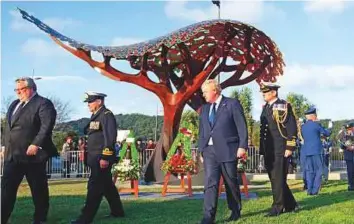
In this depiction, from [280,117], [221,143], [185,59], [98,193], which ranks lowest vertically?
[98,193]

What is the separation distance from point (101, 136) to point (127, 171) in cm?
398

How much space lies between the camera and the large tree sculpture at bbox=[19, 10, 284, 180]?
55.5ft

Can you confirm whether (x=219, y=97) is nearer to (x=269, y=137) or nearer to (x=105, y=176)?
(x=269, y=137)

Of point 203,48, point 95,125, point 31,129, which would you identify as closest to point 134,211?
point 95,125

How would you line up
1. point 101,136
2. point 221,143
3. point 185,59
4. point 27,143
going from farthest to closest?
point 185,59, point 101,136, point 221,143, point 27,143

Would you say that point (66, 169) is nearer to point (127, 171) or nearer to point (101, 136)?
point (127, 171)

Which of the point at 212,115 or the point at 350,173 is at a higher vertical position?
the point at 212,115

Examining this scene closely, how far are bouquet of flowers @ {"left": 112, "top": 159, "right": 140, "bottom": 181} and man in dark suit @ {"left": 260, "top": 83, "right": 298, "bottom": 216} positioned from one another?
390 cm

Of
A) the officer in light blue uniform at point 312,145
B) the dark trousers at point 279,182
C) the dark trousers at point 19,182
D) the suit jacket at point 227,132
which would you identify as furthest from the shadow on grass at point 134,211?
the officer in light blue uniform at point 312,145

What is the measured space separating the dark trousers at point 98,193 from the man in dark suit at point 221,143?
1.37m

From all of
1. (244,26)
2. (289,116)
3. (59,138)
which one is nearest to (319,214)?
(289,116)

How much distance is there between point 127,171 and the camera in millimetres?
11711

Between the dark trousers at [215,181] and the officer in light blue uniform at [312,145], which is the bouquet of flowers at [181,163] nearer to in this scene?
A: the officer in light blue uniform at [312,145]

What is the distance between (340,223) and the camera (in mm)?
6938
